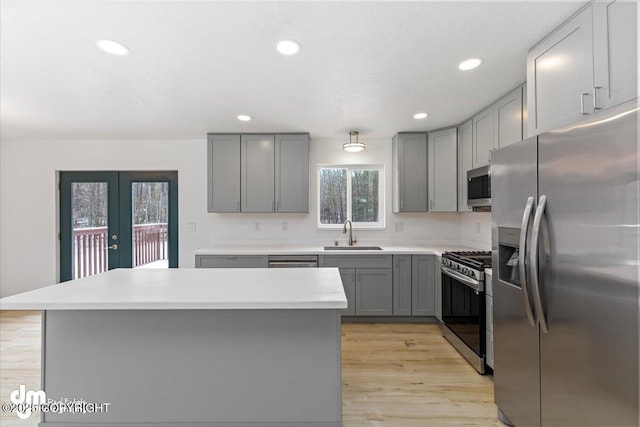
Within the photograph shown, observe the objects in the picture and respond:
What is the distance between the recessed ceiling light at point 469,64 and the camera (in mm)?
2148

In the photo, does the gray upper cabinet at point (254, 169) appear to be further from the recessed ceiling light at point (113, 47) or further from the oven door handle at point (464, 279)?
the recessed ceiling light at point (113, 47)

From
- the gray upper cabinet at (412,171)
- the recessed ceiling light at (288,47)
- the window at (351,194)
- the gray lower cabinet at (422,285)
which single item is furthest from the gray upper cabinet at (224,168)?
the gray lower cabinet at (422,285)

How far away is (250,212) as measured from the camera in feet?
13.5

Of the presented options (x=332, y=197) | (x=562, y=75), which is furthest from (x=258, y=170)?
(x=562, y=75)

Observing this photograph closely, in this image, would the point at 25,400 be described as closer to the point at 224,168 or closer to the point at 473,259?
the point at 224,168

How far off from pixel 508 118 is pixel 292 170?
7.87 ft

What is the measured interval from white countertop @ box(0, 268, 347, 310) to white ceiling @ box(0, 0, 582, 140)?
1.45 metres

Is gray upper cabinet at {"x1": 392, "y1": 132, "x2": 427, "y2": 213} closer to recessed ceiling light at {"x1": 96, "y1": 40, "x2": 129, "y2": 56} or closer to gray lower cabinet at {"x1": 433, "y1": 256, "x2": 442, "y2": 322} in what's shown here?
gray lower cabinet at {"x1": 433, "y1": 256, "x2": 442, "y2": 322}

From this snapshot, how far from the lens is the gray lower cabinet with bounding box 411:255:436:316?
367 centimetres

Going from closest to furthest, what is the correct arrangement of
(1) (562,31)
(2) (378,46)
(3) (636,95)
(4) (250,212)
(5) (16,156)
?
(3) (636,95)
(1) (562,31)
(2) (378,46)
(4) (250,212)
(5) (16,156)

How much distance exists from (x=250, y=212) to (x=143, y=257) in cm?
171

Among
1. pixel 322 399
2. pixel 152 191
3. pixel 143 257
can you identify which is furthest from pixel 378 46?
pixel 143 257

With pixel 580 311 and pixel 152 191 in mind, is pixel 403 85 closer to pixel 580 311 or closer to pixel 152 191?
pixel 580 311

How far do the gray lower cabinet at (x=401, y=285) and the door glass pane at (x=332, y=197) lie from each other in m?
1.09
